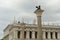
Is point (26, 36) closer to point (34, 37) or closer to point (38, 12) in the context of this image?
point (34, 37)

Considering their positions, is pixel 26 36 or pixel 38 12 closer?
pixel 38 12

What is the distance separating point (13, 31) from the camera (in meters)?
87.2

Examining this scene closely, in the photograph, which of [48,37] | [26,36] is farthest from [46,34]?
[26,36]

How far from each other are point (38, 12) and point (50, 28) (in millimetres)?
48779

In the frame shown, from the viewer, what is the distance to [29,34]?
87.7 m

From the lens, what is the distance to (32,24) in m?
89.0

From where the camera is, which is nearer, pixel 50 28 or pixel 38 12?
pixel 38 12

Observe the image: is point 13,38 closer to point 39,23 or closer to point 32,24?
point 32,24

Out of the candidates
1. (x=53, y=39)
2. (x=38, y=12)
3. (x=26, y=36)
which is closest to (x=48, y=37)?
(x=53, y=39)

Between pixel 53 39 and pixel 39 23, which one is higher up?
pixel 39 23

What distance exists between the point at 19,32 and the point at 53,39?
1177cm

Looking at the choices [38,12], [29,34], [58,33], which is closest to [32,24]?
[29,34]

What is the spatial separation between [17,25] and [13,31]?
8.04 feet

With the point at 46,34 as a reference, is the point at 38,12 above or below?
above
